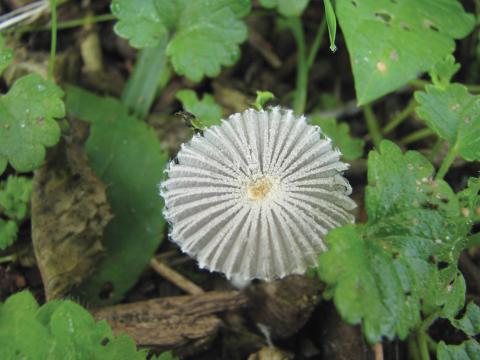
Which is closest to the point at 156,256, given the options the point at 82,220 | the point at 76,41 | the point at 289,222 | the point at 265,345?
the point at 82,220

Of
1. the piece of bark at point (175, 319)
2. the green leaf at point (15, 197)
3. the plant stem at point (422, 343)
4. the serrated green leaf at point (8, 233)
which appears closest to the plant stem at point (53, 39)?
the green leaf at point (15, 197)

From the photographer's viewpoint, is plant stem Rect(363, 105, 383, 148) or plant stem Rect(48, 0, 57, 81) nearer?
plant stem Rect(48, 0, 57, 81)

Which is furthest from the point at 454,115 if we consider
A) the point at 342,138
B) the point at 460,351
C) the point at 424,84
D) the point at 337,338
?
the point at 337,338

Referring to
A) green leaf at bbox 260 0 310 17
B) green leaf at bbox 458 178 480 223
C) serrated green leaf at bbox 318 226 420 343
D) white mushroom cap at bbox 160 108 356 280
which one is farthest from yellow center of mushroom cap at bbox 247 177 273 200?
green leaf at bbox 260 0 310 17

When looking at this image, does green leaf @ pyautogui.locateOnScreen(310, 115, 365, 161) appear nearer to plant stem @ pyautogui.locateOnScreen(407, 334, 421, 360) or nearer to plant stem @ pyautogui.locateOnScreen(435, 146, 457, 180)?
plant stem @ pyautogui.locateOnScreen(435, 146, 457, 180)

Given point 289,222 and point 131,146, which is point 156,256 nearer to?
point 131,146

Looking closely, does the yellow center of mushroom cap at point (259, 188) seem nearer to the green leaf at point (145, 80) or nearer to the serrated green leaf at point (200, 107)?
the serrated green leaf at point (200, 107)

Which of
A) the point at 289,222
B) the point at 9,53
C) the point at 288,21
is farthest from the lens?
the point at 288,21
